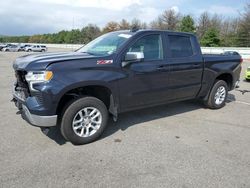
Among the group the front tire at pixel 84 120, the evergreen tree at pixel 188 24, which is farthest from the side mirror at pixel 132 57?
the evergreen tree at pixel 188 24

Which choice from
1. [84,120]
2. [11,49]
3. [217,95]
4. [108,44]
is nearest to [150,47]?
[108,44]

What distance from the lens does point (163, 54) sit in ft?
16.4

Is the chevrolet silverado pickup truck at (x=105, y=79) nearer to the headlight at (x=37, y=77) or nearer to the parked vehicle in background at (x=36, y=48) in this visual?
the headlight at (x=37, y=77)

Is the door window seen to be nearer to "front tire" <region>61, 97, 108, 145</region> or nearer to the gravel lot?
"front tire" <region>61, 97, 108, 145</region>

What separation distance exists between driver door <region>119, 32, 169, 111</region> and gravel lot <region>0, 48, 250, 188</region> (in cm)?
57

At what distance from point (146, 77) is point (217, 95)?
2.60m

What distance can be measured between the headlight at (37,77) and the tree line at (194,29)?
3.36 metres

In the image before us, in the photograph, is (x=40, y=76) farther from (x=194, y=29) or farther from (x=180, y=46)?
(x=194, y=29)

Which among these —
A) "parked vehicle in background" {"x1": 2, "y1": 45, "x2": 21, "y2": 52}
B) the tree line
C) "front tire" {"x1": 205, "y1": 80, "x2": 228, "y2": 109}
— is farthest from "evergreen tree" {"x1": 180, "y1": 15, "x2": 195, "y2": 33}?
"front tire" {"x1": 205, "y1": 80, "x2": 228, "y2": 109}

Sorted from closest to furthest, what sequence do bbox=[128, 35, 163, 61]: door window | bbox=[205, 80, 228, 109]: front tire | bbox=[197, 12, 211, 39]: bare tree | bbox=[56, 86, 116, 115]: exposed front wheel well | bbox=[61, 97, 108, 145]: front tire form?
bbox=[61, 97, 108, 145]: front tire
bbox=[56, 86, 116, 115]: exposed front wheel well
bbox=[128, 35, 163, 61]: door window
bbox=[205, 80, 228, 109]: front tire
bbox=[197, 12, 211, 39]: bare tree

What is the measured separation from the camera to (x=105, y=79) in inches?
165

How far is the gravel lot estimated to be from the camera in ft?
10.4

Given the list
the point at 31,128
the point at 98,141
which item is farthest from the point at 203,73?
the point at 31,128

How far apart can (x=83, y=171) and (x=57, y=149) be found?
82 centimetres
